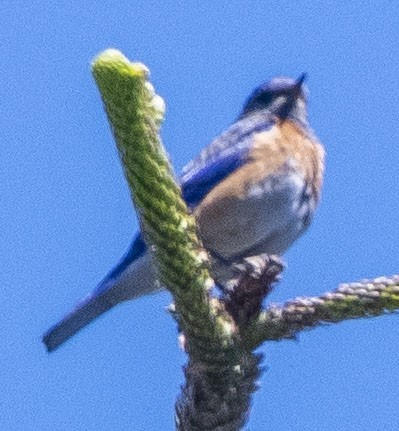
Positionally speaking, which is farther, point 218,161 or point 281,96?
point 281,96

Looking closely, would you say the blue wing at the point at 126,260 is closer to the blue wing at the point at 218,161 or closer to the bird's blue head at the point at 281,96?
the blue wing at the point at 218,161

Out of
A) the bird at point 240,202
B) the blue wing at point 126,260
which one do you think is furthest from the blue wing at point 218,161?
the blue wing at point 126,260

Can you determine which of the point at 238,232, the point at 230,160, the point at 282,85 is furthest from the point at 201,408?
the point at 282,85

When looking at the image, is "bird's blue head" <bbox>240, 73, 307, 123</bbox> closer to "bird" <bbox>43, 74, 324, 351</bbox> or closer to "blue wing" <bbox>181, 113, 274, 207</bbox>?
"blue wing" <bbox>181, 113, 274, 207</bbox>

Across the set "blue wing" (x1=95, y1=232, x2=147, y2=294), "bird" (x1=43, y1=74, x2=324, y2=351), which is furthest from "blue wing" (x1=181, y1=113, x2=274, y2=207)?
"blue wing" (x1=95, y1=232, x2=147, y2=294)

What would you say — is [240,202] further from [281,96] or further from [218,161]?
[281,96]

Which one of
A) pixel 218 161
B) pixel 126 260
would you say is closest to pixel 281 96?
pixel 218 161
